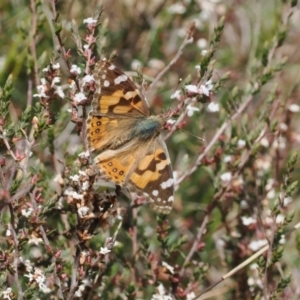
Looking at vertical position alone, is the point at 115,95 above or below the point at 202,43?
above

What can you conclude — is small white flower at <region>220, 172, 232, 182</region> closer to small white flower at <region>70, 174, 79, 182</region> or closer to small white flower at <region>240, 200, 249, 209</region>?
small white flower at <region>240, 200, 249, 209</region>

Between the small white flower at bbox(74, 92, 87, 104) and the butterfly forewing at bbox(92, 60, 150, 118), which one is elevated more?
the small white flower at bbox(74, 92, 87, 104)

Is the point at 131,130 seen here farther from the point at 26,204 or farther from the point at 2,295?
the point at 2,295

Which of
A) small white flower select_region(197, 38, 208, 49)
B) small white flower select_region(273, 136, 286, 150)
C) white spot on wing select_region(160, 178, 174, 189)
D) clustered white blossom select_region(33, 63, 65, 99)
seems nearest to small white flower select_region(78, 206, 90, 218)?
white spot on wing select_region(160, 178, 174, 189)

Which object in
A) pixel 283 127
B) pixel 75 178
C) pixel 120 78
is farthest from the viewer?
pixel 283 127

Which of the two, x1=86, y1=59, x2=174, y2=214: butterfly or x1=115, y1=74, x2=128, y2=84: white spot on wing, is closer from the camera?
x1=86, y1=59, x2=174, y2=214: butterfly

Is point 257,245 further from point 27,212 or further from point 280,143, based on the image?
point 27,212

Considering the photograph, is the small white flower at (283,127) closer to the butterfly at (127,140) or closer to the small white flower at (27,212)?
the butterfly at (127,140)

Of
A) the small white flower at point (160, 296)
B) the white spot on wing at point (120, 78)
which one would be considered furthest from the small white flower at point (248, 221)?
Result: the white spot on wing at point (120, 78)

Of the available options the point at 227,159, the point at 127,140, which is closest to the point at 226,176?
the point at 227,159
